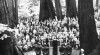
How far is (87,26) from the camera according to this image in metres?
9.22

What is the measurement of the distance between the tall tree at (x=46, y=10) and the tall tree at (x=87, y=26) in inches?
286

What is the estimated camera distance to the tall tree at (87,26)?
921 cm

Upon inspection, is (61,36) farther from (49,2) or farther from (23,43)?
(49,2)

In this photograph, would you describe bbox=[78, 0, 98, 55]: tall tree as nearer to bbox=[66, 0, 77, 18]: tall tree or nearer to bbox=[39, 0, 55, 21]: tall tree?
bbox=[66, 0, 77, 18]: tall tree

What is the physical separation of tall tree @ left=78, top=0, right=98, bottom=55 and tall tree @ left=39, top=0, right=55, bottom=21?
7265 millimetres

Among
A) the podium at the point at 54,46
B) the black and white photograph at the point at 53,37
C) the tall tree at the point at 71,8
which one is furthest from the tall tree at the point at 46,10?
the podium at the point at 54,46

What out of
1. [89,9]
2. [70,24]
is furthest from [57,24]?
[89,9]

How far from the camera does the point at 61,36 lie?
9414 mm

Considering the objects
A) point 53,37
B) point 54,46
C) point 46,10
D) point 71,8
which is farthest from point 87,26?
point 46,10

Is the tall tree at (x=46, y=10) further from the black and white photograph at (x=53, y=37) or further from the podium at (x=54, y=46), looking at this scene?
the podium at (x=54, y=46)

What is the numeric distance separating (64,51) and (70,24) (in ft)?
25.1

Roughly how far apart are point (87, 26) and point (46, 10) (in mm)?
7698

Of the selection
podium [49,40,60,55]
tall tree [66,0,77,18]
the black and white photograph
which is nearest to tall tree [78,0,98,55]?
the black and white photograph

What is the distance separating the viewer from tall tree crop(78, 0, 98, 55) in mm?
9211
